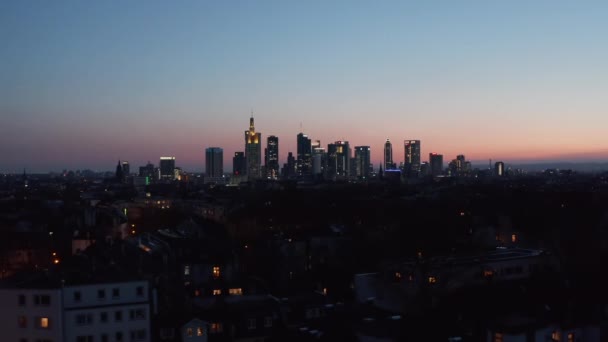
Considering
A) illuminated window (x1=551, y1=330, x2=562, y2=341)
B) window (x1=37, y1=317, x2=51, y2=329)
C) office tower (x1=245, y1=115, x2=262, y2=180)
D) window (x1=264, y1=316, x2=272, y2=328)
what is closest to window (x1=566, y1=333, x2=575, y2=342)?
illuminated window (x1=551, y1=330, x2=562, y2=341)

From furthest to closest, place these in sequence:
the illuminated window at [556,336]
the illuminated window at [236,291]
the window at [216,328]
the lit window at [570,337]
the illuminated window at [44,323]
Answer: the illuminated window at [236,291]
the window at [216,328]
the lit window at [570,337]
the illuminated window at [44,323]
the illuminated window at [556,336]

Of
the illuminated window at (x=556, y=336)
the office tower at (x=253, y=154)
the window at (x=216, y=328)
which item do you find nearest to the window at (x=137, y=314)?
the window at (x=216, y=328)

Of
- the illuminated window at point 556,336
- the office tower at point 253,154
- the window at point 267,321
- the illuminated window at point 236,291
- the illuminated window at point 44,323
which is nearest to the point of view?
the illuminated window at point 556,336

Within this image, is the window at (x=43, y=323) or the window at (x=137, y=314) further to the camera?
the window at (x=137, y=314)

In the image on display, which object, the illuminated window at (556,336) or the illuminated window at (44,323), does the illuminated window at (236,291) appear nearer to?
the illuminated window at (44,323)

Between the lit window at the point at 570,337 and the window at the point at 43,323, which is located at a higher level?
the window at the point at 43,323

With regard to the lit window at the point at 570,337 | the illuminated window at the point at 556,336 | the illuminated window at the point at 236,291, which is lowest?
the lit window at the point at 570,337

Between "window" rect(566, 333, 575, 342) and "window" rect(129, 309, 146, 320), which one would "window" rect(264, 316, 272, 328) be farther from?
"window" rect(566, 333, 575, 342)

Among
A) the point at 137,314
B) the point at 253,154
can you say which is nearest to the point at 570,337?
the point at 137,314
